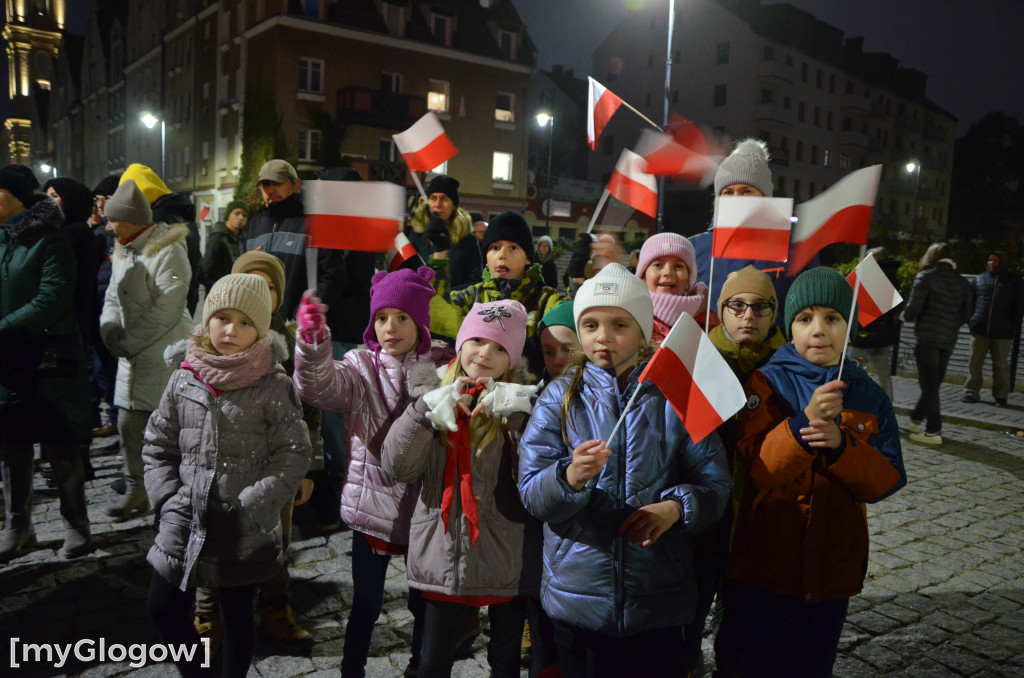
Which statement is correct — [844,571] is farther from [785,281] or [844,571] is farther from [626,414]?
[785,281]

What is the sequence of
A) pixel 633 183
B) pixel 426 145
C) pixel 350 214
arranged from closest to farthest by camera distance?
pixel 350 214 < pixel 426 145 < pixel 633 183

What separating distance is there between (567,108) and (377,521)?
58.4m

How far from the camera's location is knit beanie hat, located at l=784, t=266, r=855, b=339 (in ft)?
8.89

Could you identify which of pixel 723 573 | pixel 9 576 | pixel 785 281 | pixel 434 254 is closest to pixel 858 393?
pixel 723 573

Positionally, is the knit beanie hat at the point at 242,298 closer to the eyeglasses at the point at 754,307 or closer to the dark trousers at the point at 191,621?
the dark trousers at the point at 191,621

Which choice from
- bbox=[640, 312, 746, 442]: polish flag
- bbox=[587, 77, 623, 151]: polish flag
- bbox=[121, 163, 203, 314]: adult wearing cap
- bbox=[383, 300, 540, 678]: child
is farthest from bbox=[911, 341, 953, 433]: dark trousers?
bbox=[121, 163, 203, 314]: adult wearing cap

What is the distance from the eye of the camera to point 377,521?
10.0 feet

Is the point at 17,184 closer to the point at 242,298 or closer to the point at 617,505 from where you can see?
the point at 242,298

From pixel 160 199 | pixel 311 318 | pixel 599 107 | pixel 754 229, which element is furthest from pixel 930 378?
pixel 160 199

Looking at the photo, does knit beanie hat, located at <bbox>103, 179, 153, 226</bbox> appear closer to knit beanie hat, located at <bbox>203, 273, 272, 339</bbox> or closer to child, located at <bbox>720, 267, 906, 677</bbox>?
knit beanie hat, located at <bbox>203, 273, 272, 339</bbox>

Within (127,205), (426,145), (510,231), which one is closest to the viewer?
(510,231)

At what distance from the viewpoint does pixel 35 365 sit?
4328 mm

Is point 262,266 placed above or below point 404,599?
above

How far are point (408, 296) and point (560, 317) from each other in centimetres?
75
